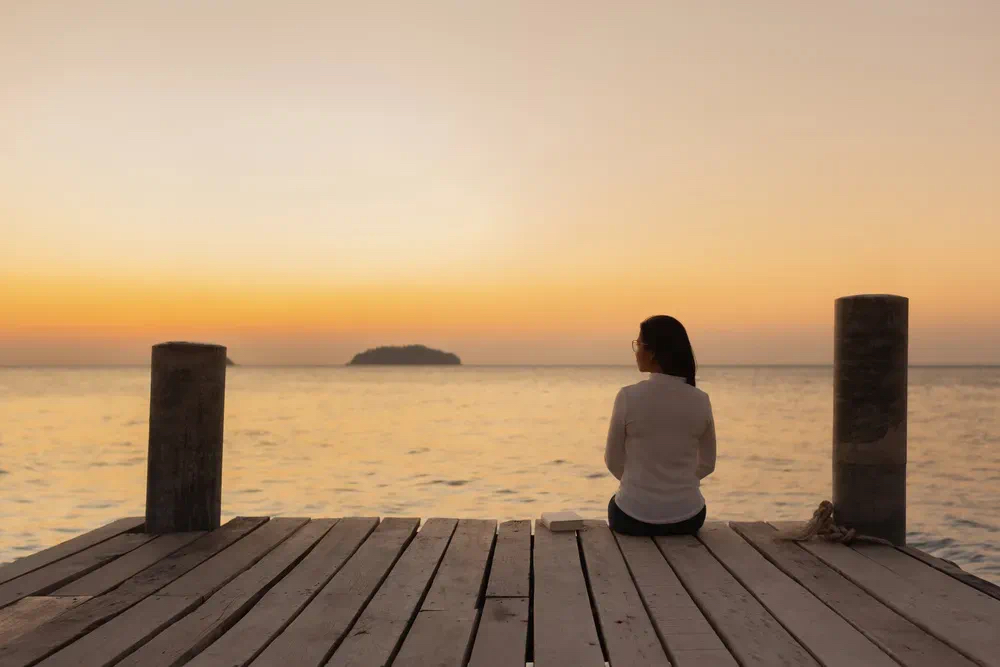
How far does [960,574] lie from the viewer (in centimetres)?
432

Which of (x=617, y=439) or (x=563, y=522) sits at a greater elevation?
(x=617, y=439)

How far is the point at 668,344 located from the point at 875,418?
4.60 ft

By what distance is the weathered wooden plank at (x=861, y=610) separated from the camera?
10.2 feet

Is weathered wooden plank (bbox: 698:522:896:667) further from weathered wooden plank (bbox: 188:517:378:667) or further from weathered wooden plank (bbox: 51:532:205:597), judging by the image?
weathered wooden plank (bbox: 51:532:205:597)

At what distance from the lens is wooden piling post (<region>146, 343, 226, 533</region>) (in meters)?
5.38

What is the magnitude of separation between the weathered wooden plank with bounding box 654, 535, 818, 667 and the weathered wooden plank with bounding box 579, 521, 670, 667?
28 centimetres

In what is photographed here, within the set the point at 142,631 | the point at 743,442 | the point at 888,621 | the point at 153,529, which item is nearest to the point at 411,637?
the point at 142,631

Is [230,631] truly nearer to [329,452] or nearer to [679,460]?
[679,460]

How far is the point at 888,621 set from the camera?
3529 mm

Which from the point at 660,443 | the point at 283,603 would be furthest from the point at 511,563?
the point at 283,603

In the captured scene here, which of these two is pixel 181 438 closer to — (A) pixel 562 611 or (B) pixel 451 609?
(B) pixel 451 609

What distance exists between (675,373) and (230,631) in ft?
10.2

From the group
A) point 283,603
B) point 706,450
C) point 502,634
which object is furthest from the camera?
point 706,450

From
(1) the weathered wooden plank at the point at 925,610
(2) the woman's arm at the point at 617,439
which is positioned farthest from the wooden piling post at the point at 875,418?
(2) the woman's arm at the point at 617,439
